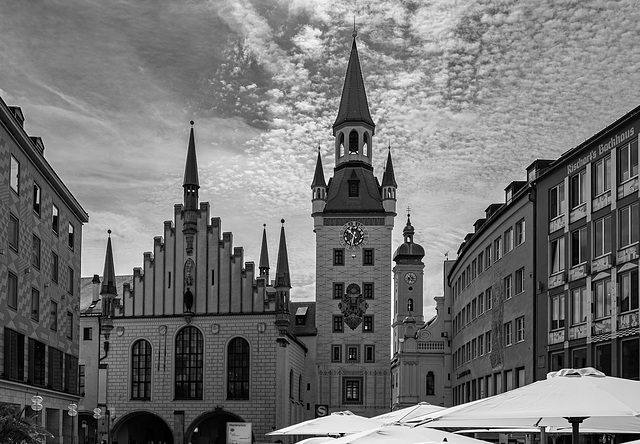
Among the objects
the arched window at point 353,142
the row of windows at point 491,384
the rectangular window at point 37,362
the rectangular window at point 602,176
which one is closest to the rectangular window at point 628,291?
the rectangular window at point 602,176

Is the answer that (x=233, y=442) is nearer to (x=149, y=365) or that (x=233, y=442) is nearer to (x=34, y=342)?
(x=149, y=365)

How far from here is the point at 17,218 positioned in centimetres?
3906

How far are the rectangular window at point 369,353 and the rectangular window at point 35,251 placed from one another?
4415 cm

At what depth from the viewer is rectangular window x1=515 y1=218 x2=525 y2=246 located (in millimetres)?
44625

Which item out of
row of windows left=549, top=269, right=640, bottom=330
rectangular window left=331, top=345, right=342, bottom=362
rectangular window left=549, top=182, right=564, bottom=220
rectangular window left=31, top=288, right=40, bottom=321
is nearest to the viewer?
row of windows left=549, top=269, right=640, bottom=330

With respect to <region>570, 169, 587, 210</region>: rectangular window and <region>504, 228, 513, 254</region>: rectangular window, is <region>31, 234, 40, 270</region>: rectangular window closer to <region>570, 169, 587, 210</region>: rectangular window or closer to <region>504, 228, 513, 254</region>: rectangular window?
Result: <region>504, 228, 513, 254</region>: rectangular window

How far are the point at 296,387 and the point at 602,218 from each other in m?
45.9

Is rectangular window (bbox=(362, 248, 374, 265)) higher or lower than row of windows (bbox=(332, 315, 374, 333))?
higher

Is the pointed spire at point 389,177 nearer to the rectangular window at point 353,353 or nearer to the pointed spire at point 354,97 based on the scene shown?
the pointed spire at point 354,97

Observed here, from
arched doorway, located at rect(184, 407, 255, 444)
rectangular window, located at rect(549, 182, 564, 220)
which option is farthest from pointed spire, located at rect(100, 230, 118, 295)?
rectangular window, located at rect(549, 182, 564, 220)

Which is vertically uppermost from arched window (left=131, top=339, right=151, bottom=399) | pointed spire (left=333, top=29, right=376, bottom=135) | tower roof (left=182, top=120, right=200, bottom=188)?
pointed spire (left=333, top=29, right=376, bottom=135)

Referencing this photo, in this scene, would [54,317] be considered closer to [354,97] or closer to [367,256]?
[367,256]

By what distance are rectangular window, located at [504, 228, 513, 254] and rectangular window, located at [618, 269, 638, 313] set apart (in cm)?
1379

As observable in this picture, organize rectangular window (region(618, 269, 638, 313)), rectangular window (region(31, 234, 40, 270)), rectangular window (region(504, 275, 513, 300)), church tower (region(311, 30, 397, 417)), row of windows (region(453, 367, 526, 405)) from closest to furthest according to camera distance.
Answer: rectangular window (region(618, 269, 638, 313)) < rectangular window (region(31, 234, 40, 270)) < row of windows (region(453, 367, 526, 405)) < rectangular window (region(504, 275, 513, 300)) < church tower (region(311, 30, 397, 417))
